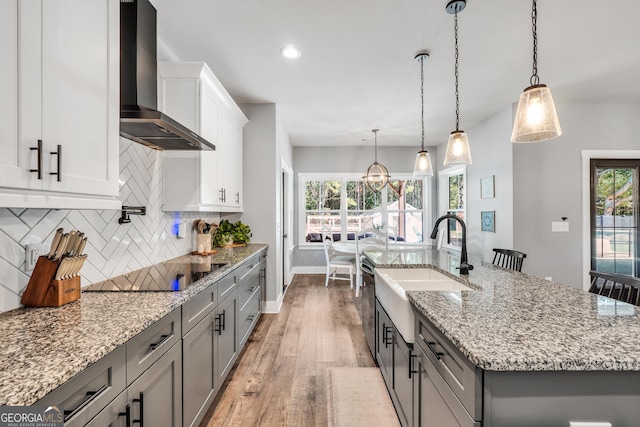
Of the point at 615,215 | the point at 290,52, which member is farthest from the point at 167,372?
the point at 615,215

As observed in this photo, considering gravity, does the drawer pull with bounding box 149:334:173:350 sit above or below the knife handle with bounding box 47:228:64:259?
below

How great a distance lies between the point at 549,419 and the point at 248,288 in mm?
2423

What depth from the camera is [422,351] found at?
1.33 meters

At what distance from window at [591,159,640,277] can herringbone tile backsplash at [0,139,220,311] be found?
5.02m

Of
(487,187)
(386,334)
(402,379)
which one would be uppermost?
(487,187)

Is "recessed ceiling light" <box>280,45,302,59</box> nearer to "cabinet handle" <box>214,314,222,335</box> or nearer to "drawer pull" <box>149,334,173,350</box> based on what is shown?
"cabinet handle" <box>214,314,222,335</box>

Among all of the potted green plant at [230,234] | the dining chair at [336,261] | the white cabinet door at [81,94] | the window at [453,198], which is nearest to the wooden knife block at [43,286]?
the white cabinet door at [81,94]

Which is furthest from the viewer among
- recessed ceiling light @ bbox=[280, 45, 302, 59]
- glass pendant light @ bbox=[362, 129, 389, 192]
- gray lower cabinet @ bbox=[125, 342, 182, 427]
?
glass pendant light @ bbox=[362, 129, 389, 192]

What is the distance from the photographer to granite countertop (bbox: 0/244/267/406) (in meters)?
→ 0.75

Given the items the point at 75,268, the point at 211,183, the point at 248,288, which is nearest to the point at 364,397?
the point at 248,288

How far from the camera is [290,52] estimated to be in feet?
8.61

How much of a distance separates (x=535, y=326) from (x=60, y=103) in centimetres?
186

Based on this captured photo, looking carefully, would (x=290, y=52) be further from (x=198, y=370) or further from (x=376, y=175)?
(x=376, y=175)

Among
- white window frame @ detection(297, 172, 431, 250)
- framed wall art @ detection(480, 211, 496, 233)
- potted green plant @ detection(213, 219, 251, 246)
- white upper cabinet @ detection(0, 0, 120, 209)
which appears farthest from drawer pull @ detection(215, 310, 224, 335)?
white window frame @ detection(297, 172, 431, 250)
